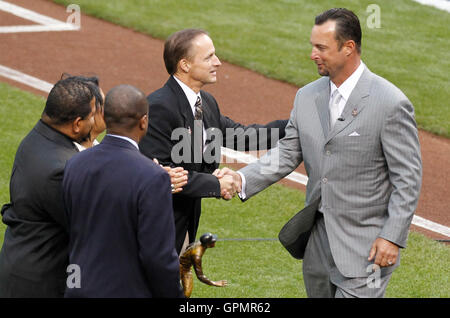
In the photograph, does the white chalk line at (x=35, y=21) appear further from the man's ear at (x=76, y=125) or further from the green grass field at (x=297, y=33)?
the man's ear at (x=76, y=125)

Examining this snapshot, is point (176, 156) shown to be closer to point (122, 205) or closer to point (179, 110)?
point (179, 110)

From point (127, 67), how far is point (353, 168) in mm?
7438

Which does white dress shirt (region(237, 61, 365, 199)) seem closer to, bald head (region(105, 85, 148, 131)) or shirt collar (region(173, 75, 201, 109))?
shirt collar (region(173, 75, 201, 109))

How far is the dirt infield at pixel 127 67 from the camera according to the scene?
1025 centimetres

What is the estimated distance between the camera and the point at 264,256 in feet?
23.5

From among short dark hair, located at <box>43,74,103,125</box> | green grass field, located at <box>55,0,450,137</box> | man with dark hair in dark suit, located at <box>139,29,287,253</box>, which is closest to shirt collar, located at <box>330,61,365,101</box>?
man with dark hair in dark suit, located at <box>139,29,287,253</box>

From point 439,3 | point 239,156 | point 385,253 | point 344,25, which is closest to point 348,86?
point 344,25

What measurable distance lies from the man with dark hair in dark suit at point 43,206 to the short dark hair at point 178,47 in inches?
36.3

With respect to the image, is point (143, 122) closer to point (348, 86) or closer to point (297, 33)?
point (348, 86)

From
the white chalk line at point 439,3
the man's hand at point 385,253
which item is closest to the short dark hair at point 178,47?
the man's hand at point 385,253

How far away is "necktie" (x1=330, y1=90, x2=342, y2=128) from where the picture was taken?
4.69m

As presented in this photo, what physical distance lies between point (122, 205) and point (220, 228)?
3792 millimetres

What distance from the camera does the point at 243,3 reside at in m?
14.4
